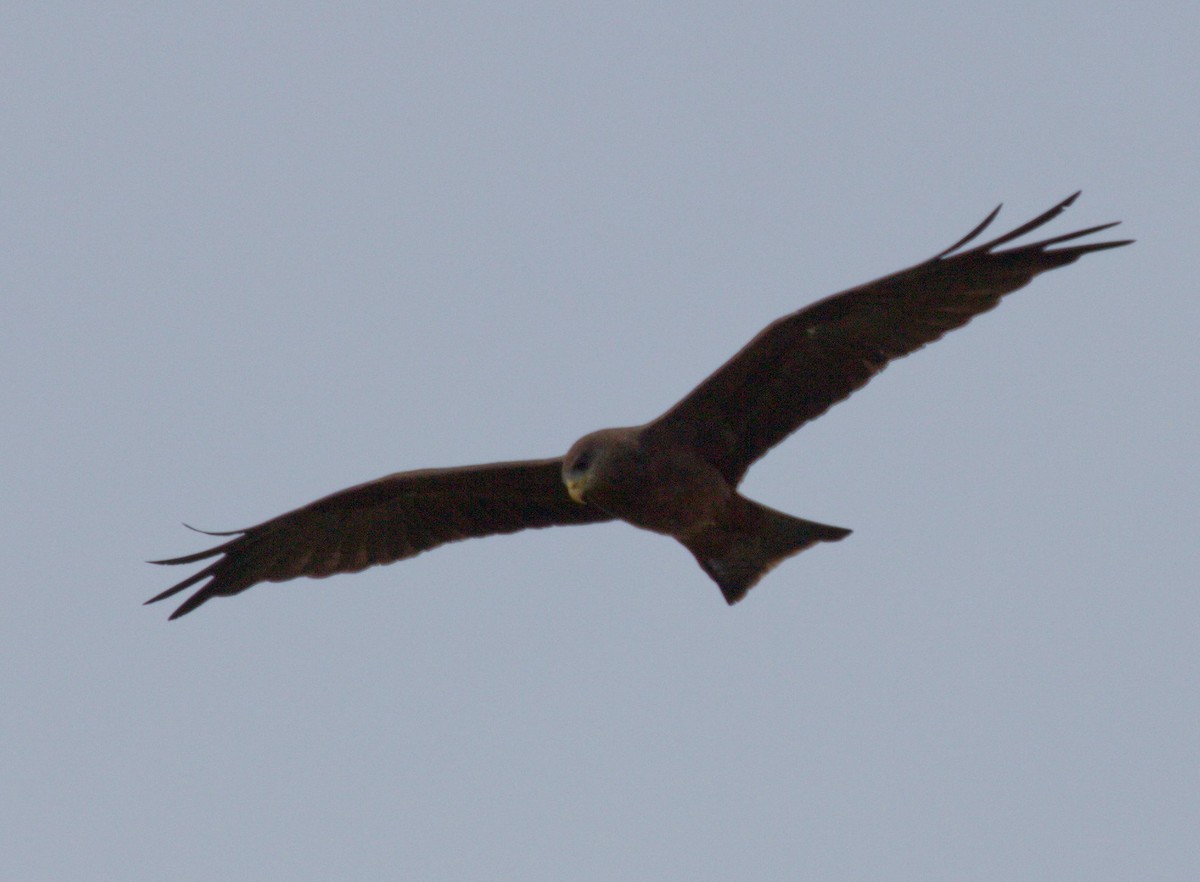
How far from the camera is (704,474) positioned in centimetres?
990

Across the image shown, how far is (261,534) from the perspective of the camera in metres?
11.2

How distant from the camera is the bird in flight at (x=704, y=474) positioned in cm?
925

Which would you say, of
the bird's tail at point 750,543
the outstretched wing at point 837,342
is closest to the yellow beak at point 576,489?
the outstretched wing at point 837,342

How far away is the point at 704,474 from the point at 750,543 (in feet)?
2.35

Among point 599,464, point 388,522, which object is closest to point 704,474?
point 599,464

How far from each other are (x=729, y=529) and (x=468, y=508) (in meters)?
1.65

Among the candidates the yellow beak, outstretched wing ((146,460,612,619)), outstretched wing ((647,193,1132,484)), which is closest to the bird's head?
the yellow beak

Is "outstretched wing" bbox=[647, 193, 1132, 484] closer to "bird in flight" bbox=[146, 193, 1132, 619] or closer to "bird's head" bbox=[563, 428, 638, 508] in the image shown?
"bird in flight" bbox=[146, 193, 1132, 619]

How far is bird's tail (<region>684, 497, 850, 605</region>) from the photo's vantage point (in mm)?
10273

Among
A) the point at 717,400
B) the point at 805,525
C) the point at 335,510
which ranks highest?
the point at 335,510

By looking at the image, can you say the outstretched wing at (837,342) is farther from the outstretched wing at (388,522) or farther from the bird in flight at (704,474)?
the outstretched wing at (388,522)

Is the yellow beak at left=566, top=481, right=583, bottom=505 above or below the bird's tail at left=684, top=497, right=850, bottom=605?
above

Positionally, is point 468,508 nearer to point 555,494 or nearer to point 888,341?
point 555,494

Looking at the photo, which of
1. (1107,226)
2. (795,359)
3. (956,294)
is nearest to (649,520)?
(795,359)
